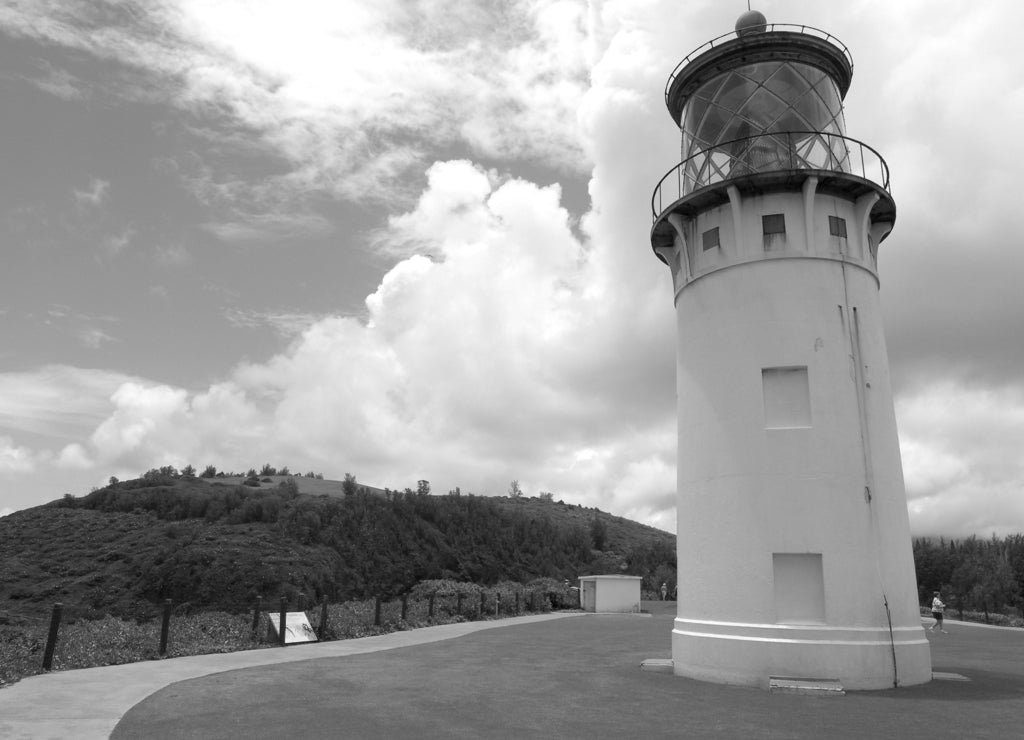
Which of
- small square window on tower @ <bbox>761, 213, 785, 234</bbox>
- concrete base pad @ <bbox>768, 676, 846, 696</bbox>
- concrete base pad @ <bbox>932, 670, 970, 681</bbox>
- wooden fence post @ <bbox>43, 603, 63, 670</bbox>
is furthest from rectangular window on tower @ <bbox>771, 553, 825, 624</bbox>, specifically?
wooden fence post @ <bbox>43, 603, 63, 670</bbox>

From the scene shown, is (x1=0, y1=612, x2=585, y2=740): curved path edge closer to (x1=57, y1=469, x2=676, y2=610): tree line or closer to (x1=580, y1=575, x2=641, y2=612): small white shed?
(x1=580, y1=575, x2=641, y2=612): small white shed

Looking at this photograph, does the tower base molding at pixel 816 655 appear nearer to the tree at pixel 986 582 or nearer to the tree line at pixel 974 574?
the tree line at pixel 974 574

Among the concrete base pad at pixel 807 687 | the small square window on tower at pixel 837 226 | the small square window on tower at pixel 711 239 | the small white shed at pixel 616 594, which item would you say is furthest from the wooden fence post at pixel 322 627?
the small white shed at pixel 616 594

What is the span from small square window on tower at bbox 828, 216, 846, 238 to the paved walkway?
7.94 metres

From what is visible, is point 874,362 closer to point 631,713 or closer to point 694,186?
point 694,186

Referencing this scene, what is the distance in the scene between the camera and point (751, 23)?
15359mm

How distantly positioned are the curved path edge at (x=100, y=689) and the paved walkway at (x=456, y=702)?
0.09 ft

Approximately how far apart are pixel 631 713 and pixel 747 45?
12.2m

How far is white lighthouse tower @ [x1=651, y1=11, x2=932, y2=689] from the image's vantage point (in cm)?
1246

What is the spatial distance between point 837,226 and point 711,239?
7.52ft

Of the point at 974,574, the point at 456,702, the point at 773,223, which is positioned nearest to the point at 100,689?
the point at 456,702

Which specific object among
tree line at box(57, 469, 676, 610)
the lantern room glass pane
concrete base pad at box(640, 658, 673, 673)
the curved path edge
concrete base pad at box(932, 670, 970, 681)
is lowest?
the curved path edge

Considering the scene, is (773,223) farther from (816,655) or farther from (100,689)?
(100,689)

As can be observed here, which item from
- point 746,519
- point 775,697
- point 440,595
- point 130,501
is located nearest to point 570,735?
point 775,697
